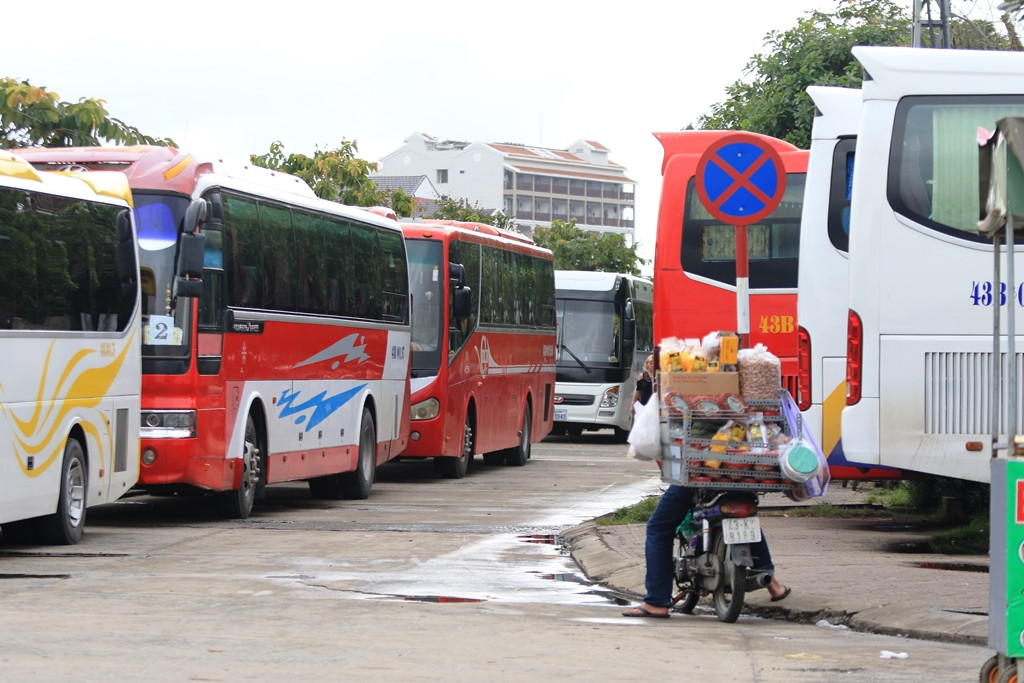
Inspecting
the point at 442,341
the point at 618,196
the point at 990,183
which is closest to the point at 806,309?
the point at 990,183

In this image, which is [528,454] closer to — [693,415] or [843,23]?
[843,23]

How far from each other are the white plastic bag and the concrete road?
3.29ft

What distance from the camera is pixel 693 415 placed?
10133 mm

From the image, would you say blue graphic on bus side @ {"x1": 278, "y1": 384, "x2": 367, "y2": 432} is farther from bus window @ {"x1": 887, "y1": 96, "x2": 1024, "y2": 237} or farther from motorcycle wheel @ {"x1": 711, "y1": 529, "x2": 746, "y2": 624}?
motorcycle wheel @ {"x1": 711, "y1": 529, "x2": 746, "y2": 624}

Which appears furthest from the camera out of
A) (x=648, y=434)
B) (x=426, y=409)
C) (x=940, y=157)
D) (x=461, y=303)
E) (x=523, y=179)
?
(x=523, y=179)

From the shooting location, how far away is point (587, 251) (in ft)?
277

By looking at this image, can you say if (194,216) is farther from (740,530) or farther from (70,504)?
(740,530)

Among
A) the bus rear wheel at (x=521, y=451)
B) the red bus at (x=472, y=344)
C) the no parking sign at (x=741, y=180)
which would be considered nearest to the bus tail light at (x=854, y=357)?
the no parking sign at (x=741, y=180)

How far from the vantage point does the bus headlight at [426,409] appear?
22.8 m

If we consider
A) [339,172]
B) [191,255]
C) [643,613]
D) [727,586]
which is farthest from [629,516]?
[339,172]

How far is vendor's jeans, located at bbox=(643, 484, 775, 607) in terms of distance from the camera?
1023 cm

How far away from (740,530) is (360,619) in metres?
2.23

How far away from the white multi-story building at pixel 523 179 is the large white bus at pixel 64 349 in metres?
147

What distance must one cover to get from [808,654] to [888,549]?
197 inches
